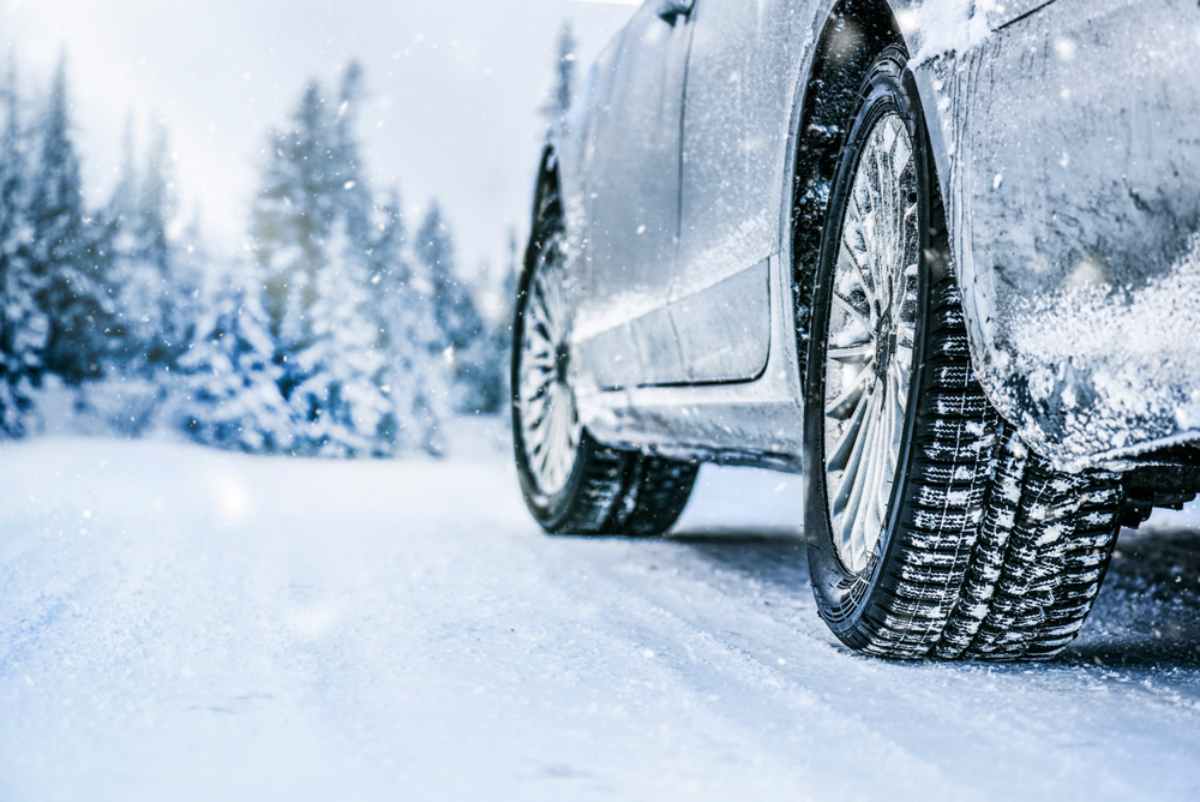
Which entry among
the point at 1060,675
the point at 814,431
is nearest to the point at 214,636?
the point at 814,431

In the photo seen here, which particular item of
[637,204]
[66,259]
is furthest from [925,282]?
[66,259]

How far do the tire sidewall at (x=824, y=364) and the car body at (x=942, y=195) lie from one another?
0.06 m

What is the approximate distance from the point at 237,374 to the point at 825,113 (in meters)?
15.1

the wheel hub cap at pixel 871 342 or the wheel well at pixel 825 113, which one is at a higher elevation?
the wheel well at pixel 825 113

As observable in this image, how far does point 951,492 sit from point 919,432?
0.10 metres

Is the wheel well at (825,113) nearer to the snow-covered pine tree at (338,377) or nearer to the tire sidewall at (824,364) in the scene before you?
the tire sidewall at (824,364)

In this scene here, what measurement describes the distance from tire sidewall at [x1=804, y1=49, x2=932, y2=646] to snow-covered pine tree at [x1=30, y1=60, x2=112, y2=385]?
25453 mm

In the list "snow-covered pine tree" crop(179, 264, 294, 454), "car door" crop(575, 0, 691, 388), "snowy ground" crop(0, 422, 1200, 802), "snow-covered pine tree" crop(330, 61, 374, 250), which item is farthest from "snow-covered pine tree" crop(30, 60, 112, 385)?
"snowy ground" crop(0, 422, 1200, 802)

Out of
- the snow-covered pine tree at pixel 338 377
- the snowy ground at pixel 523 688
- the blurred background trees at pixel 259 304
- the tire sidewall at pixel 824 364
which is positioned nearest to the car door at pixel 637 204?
the snowy ground at pixel 523 688

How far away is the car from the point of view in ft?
4.76

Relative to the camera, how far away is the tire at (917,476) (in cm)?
191

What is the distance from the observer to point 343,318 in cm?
1756

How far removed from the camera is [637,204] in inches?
130

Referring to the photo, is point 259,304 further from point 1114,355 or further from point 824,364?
point 1114,355
